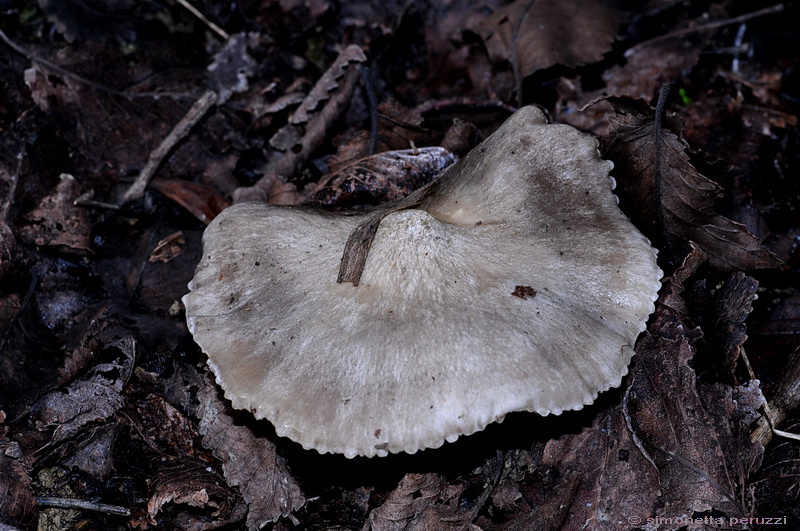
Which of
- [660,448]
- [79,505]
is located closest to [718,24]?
[660,448]

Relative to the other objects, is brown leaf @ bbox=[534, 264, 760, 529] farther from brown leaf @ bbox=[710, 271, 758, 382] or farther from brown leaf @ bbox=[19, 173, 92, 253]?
brown leaf @ bbox=[19, 173, 92, 253]

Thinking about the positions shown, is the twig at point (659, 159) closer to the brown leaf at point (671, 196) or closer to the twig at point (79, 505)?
the brown leaf at point (671, 196)

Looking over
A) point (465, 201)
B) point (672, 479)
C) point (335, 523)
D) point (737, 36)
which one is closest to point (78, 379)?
point (335, 523)

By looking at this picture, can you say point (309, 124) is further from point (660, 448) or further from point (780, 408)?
point (780, 408)

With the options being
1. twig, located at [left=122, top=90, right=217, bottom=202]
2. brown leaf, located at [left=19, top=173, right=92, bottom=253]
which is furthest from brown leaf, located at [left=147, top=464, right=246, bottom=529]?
twig, located at [left=122, top=90, right=217, bottom=202]

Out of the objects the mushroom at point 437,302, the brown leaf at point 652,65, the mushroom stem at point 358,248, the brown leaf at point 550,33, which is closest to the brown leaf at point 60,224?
the mushroom at point 437,302

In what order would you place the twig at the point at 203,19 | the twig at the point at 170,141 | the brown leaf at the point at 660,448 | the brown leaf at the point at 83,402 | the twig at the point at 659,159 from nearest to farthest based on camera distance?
the brown leaf at the point at 660,448 → the brown leaf at the point at 83,402 → the twig at the point at 659,159 → the twig at the point at 170,141 → the twig at the point at 203,19


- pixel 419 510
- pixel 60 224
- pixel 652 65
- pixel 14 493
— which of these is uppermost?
pixel 652 65
